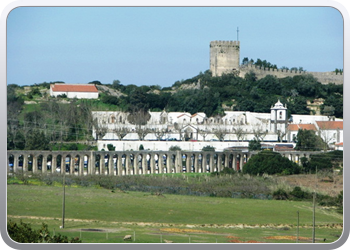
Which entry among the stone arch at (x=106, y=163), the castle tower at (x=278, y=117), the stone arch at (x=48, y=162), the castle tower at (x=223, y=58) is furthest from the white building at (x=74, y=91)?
the stone arch at (x=48, y=162)

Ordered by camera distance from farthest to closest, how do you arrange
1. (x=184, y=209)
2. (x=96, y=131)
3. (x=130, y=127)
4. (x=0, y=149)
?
(x=130, y=127) → (x=96, y=131) → (x=184, y=209) → (x=0, y=149)

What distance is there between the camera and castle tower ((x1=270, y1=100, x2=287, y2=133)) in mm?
57125

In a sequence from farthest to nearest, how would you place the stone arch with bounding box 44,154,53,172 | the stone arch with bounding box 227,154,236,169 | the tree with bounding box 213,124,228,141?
the tree with bounding box 213,124,228,141
the stone arch with bounding box 227,154,236,169
the stone arch with bounding box 44,154,53,172

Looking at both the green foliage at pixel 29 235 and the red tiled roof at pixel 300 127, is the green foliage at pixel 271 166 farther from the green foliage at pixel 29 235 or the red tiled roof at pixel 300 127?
the green foliage at pixel 29 235

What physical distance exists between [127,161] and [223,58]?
120 feet

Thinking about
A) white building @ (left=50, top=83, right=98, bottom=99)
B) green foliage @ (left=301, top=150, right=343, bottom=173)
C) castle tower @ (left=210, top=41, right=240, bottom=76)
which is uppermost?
castle tower @ (left=210, top=41, right=240, bottom=76)

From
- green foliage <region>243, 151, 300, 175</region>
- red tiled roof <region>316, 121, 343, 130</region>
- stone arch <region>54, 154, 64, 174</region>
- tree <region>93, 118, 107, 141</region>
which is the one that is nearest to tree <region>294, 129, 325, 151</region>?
red tiled roof <region>316, 121, 343, 130</region>

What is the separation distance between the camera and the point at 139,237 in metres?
14.6

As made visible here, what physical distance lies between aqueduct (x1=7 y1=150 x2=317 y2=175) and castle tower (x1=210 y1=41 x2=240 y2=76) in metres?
31.7

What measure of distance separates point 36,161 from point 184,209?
19711 mm

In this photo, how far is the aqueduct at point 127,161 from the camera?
3969 cm

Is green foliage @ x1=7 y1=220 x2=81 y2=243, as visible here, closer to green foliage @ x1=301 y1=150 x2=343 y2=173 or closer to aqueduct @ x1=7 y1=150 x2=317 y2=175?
green foliage @ x1=301 y1=150 x2=343 y2=173

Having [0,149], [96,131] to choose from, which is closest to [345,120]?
[0,149]
